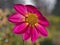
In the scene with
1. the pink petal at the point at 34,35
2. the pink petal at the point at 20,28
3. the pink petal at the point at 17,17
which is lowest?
the pink petal at the point at 34,35

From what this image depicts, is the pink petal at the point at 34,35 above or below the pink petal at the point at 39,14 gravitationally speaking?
below

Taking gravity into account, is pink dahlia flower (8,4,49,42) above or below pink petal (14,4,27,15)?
below

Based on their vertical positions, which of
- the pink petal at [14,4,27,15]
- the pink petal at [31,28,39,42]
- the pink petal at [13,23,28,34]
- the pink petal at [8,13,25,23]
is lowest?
the pink petal at [31,28,39,42]

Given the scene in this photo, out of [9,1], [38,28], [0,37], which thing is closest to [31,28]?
[38,28]

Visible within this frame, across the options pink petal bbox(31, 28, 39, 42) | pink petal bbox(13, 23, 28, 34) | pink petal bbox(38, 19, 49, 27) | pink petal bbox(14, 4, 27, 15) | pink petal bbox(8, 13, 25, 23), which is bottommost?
pink petal bbox(31, 28, 39, 42)

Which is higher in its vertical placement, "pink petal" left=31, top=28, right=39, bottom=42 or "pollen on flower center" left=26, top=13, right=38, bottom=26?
"pollen on flower center" left=26, top=13, right=38, bottom=26

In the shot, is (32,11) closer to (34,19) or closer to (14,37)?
(34,19)
